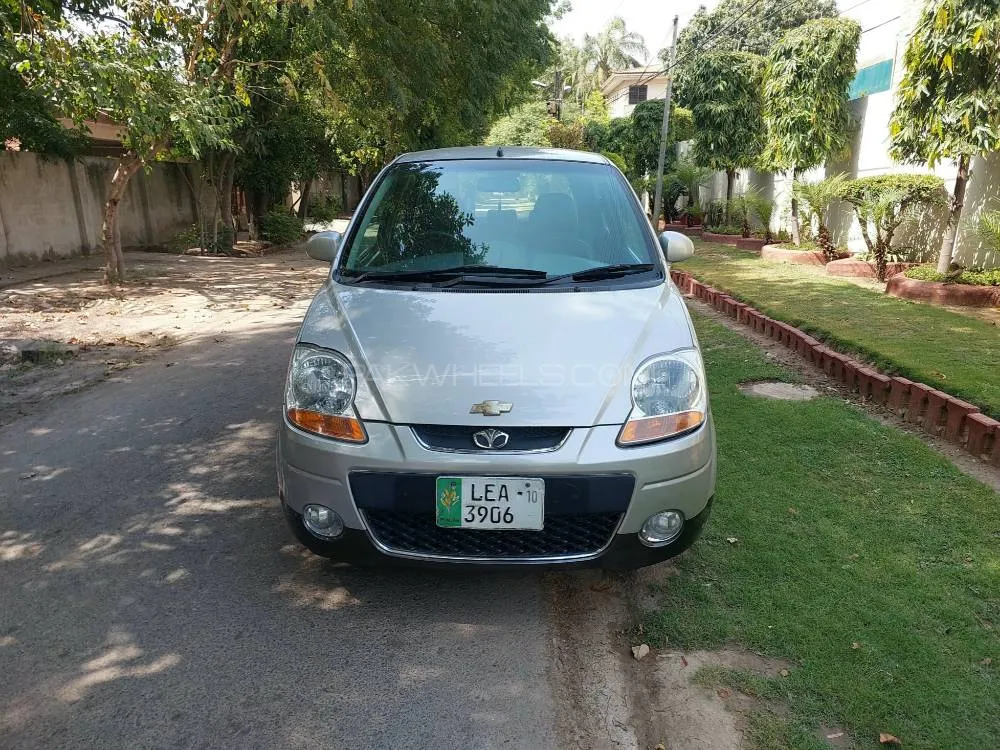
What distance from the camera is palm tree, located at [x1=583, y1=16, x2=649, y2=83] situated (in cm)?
5712

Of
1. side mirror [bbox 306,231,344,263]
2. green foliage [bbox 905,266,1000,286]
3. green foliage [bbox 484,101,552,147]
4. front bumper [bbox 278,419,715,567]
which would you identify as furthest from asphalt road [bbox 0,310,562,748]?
green foliage [bbox 484,101,552,147]

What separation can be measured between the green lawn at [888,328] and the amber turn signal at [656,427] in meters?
2.78

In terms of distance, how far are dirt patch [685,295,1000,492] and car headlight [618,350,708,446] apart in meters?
2.13

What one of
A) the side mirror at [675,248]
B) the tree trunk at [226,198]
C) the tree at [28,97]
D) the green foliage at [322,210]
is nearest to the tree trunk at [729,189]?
the tree trunk at [226,198]

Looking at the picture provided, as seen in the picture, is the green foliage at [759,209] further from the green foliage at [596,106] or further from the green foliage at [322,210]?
the green foliage at [596,106]

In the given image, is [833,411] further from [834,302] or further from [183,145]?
[183,145]

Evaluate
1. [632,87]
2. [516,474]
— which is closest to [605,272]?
[516,474]

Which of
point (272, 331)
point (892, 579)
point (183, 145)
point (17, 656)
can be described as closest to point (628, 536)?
point (892, 579)

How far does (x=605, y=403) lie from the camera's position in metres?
2.47

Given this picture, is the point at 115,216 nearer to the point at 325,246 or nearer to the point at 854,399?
the point at 325,246

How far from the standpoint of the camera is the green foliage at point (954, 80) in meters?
7.68

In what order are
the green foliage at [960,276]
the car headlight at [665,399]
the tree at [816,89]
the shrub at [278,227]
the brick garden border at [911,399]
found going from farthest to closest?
the shrub at [278,227], the tree at [816,89], the green foliage at [960,276], the brick garden border at [911,399], the car headlight at [665,399]

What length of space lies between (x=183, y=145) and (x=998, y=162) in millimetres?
11220

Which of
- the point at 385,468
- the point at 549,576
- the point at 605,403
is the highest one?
the point at 605,403
